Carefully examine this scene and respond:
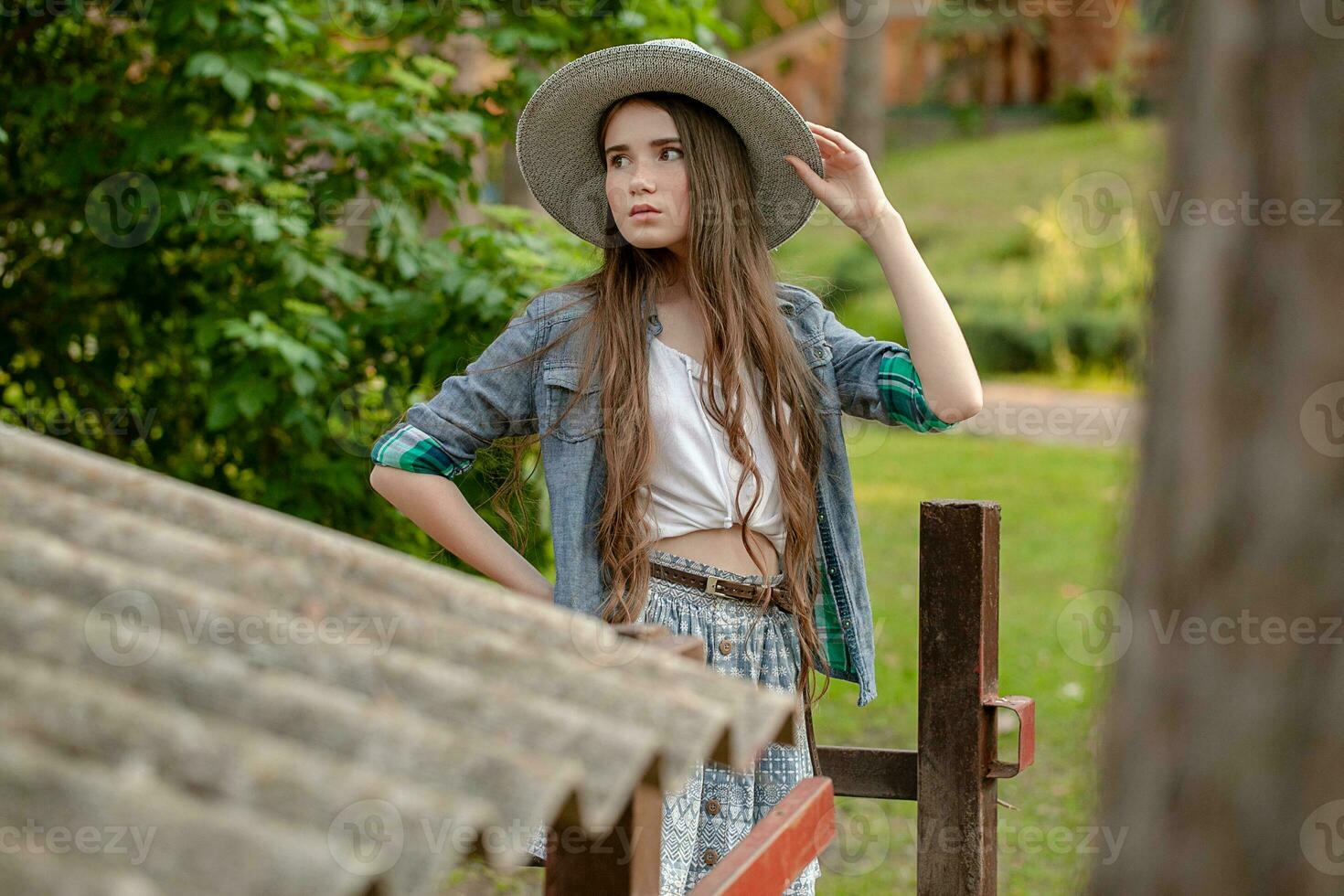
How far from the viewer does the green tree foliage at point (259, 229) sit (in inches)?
142

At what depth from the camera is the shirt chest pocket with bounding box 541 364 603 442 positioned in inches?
99.7

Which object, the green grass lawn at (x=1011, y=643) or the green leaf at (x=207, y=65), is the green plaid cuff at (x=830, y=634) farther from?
the green leaf at (x=207, y=65)

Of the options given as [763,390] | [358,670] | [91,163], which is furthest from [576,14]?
[358,670]

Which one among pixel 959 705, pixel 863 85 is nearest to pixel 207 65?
pixel 959 705

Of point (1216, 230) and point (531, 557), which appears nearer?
point (1216, 230)

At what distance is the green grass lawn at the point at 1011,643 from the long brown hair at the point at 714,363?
543 mm

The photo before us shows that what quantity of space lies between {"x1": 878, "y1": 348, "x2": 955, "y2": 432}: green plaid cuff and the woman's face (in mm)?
442

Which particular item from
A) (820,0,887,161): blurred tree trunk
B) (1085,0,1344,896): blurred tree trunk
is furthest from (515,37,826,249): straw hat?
(820,0,887,161): blurred tree trunk

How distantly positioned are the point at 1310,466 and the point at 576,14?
123 inches

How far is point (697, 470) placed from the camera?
2.50 metres

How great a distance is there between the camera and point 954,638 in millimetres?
2803

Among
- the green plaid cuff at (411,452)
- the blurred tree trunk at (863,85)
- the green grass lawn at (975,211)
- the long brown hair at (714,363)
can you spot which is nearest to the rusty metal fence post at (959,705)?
the long brown hair at (714,363)

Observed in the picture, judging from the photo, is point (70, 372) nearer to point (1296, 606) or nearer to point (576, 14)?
point (576, 14)

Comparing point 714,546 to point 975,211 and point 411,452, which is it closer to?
point 411,452
